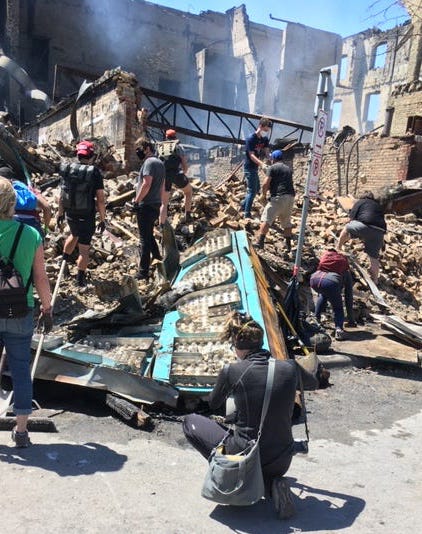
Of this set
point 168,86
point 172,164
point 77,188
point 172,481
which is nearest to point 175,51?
point 168,86

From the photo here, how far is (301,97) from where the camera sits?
41.4m

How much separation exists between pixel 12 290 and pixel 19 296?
59mm

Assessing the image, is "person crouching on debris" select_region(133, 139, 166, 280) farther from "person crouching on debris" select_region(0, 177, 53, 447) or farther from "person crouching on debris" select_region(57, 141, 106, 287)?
"person crouching on debris" select_region(0, 177, 53, 447)

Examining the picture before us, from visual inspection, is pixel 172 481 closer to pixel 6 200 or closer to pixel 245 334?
pixel 245 334

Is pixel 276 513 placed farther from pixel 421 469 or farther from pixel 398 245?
pixel 398 245

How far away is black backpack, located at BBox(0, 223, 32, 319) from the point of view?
323cm

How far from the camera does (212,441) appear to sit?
309cm

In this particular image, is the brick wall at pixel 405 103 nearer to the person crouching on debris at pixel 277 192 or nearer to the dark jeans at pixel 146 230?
the person crouching on debris at pixel 277 192

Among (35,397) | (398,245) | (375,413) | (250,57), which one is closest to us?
(35,397)

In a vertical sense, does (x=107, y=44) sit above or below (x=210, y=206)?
above

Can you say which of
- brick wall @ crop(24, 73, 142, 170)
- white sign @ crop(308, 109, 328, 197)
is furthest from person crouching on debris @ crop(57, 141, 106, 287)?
brick wall @ crop(24, 73, 142, 170)

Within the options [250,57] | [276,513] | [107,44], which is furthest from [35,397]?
[250,57]

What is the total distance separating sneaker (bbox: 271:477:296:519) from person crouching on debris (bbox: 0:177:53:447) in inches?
70.0

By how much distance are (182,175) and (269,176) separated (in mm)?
1499
